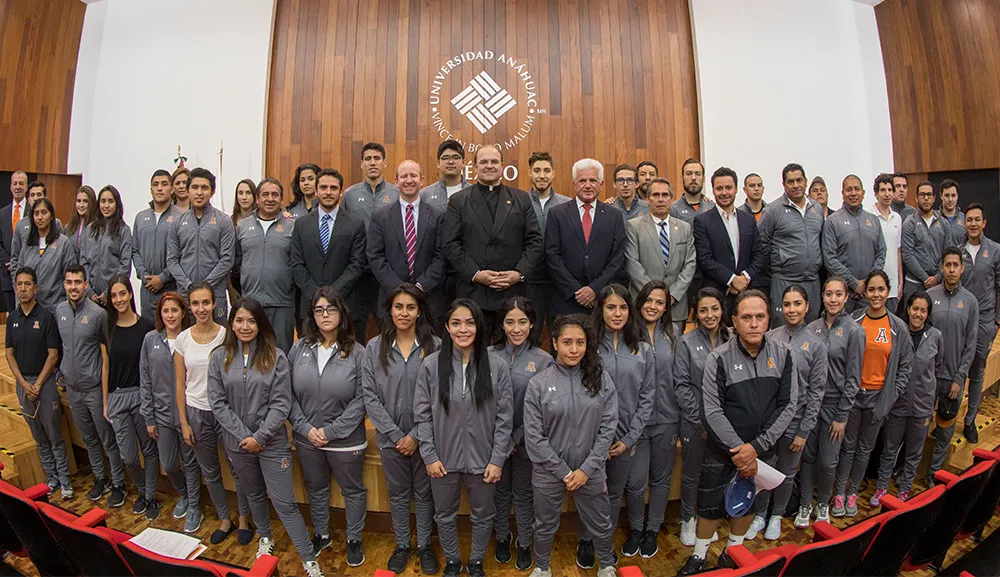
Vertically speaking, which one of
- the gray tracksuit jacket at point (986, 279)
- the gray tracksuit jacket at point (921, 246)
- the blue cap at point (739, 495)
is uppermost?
the gray tracksuit jacket at point (921, 246)

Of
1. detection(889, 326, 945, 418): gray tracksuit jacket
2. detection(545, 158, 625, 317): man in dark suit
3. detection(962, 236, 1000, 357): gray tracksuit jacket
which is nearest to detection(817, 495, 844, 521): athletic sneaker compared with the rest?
detection(889, 326, 945, 418): gray tracksuit jacket

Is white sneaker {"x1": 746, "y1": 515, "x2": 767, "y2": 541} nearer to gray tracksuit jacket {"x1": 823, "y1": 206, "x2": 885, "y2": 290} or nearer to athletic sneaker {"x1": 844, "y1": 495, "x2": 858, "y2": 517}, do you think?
athletic sneaker {"x1": 844, "y1": 495, "x2": 858, "y2": 517}

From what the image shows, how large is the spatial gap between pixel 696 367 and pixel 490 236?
1.32 meters

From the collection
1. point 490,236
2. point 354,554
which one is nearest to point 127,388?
point 354,554

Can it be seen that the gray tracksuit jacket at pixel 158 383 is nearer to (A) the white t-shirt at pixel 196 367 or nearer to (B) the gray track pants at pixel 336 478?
(A) the white t-shirt at pixel 196 367

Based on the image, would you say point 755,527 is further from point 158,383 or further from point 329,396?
point 158,383

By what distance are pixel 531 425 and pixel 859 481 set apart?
2.27 m

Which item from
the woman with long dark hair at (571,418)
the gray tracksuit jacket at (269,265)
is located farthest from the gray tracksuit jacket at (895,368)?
the gray tracksuit jacket at (269,265)

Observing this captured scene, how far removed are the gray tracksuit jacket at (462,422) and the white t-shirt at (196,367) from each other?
1178 mm

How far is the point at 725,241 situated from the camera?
154 inches

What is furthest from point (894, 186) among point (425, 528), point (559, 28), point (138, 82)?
point (138, 82)

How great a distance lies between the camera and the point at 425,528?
310 centimetres

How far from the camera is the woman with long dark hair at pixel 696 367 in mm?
3127

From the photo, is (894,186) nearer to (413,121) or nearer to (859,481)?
(859,481)
